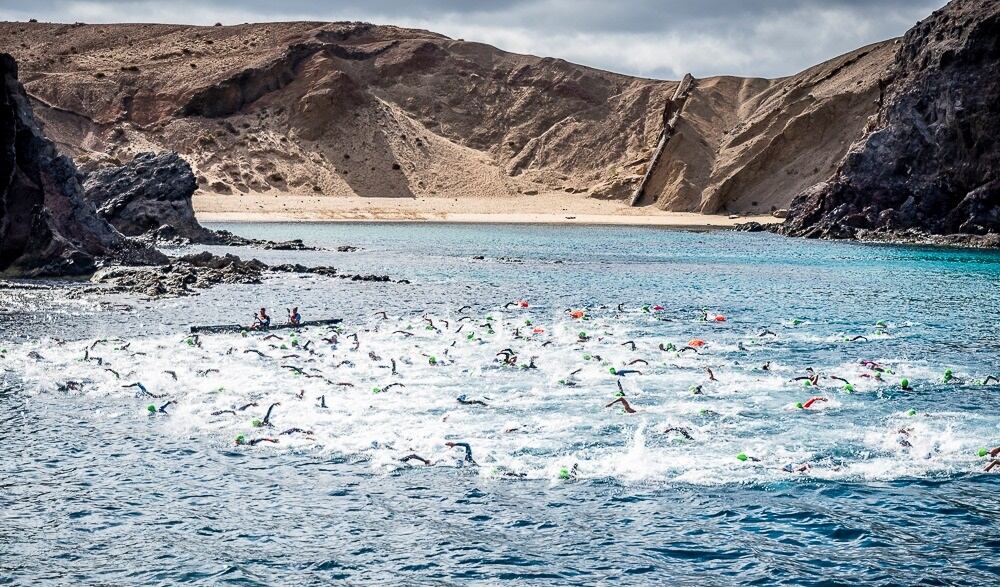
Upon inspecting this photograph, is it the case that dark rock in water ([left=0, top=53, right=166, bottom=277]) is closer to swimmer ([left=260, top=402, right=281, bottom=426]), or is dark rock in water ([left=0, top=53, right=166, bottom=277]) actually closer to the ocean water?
the ocean water

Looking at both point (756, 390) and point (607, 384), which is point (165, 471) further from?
point (756, 390)

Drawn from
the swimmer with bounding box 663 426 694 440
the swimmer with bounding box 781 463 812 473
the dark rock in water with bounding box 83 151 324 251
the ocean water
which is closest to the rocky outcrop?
the ocean water

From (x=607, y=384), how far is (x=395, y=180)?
89.5 m

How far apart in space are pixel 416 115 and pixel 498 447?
113273 millimetres

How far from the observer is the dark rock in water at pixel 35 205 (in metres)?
33.5

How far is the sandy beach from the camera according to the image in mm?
85500

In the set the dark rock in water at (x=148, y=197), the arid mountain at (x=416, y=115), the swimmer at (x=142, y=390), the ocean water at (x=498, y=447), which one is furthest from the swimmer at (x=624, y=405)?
the arid mountain at (x=416, y=115)

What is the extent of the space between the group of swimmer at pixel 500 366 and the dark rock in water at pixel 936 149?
3733cm

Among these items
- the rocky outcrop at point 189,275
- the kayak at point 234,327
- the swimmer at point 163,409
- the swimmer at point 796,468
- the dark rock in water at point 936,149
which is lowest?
the swimmer at point 163,409

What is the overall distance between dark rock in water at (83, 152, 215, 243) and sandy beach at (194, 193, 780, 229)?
24.2 meters

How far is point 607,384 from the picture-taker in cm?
1789

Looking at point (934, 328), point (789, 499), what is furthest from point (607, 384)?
point (934, 328)

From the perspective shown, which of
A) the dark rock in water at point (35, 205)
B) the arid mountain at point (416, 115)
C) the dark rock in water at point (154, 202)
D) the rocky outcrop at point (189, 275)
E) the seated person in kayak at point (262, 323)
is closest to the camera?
the seated person in kayak at point (262, 323)

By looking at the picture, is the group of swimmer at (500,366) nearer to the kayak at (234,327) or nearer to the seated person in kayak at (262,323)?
the seated person in kayak at (262,323)
